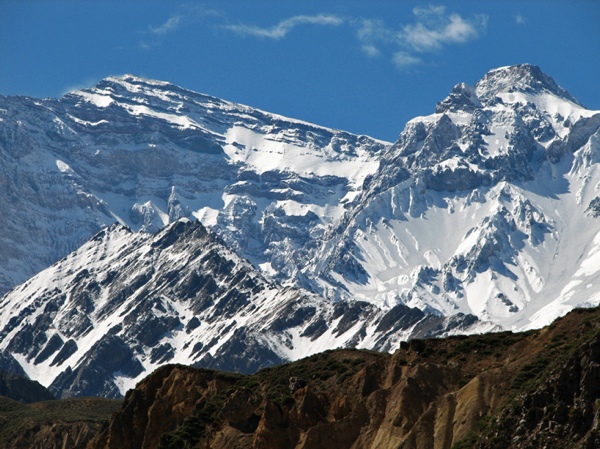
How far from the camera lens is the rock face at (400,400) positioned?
85.5m

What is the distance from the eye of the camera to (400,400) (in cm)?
10369

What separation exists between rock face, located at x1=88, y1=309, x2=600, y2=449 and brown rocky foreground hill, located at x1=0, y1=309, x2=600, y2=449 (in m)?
0.09

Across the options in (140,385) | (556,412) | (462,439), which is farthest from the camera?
(140,385)

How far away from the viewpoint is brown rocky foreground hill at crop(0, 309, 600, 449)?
85.3m

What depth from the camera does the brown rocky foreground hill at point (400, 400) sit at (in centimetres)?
8531

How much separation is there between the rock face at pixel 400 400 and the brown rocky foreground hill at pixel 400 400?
9cm

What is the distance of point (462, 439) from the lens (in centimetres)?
9450

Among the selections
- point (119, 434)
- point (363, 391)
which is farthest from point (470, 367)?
point (119, 434)

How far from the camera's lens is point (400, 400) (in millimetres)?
103688

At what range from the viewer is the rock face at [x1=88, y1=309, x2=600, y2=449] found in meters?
85.5

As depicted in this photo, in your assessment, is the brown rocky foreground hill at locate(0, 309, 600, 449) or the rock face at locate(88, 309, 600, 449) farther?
the rock face at locate(88, 309, 600, 449)

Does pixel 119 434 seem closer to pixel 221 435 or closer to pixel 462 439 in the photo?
pixel 221 435

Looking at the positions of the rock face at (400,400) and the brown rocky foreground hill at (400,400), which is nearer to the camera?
the brown rocky foreground hill at (400,400)

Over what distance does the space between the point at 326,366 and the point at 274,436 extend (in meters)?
17.4
